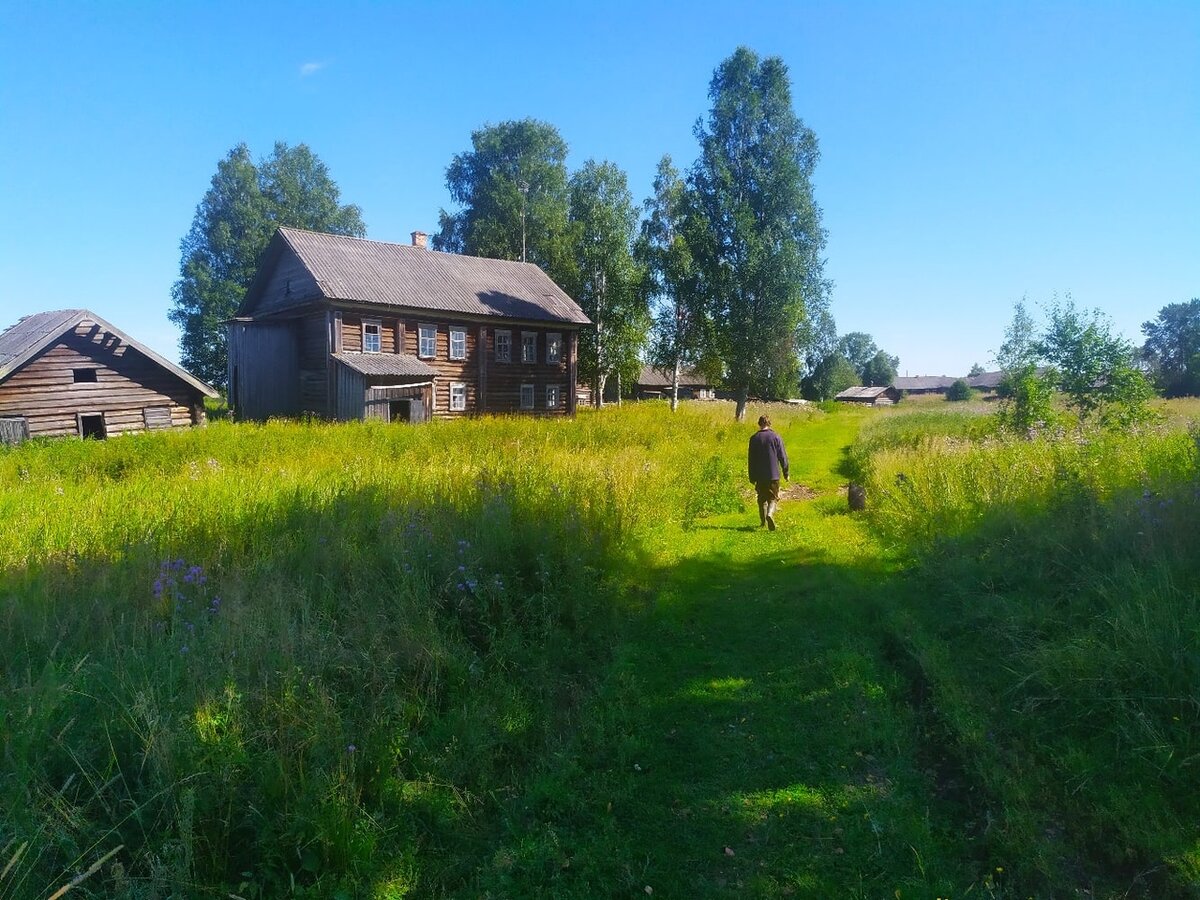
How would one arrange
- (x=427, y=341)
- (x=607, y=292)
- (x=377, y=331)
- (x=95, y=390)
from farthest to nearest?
(x=607, y=292)
(x=427, y=341)
(x=377, y=331)
(x=95, y=390)

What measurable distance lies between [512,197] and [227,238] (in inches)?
756

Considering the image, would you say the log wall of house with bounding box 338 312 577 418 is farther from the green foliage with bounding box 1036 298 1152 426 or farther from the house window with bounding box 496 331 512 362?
the green foliage with bounding box 1036 298 1152 426

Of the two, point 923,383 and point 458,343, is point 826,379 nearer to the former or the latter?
point 923,383

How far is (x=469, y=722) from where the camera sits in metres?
4.12

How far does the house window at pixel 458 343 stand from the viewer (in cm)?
2919

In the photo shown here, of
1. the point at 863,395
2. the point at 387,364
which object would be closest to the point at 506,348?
the point at 387,364

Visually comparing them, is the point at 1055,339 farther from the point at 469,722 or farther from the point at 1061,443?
the point at 469,722

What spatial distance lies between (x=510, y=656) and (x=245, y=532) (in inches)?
129

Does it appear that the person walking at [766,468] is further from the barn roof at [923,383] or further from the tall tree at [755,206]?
the barn roof at [923,383]

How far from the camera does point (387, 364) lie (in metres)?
25.4

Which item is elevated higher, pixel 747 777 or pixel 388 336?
pixel 388 336

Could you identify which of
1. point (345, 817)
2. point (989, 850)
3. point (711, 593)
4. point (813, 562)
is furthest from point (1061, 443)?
point (345, 817)

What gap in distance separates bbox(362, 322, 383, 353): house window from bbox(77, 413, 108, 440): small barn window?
29.7ft

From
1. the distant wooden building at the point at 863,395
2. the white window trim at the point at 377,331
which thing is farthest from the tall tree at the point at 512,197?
the distant wooden building at the point at 863,395
